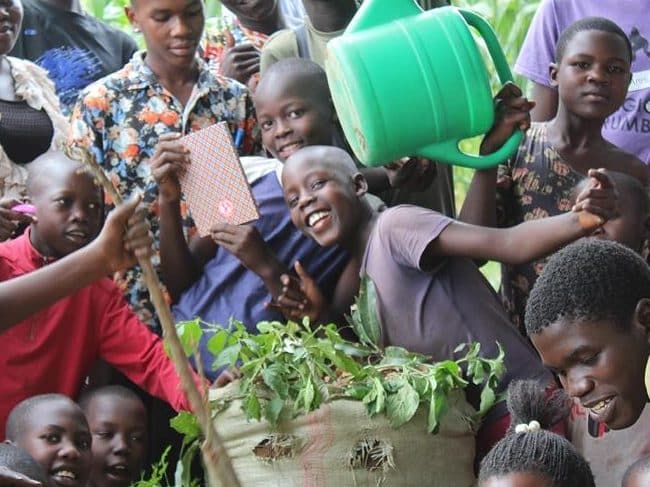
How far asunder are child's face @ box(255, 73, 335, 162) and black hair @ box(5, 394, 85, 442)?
917mm

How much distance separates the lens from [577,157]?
148 inches

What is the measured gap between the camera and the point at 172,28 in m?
3.84

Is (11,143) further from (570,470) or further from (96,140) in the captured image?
(570,470)

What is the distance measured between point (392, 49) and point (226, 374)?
0.84 metres

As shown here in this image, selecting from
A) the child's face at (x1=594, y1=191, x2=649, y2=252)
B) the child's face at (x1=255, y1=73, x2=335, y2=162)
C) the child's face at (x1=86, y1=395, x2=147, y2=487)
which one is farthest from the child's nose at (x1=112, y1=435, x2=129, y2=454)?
the child's face at (x1=594, y1=191, x2=649, y2=252)

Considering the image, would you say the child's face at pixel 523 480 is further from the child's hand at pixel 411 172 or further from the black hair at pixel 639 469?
the child's hand at pixel 411 172

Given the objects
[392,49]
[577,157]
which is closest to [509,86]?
[392,49]

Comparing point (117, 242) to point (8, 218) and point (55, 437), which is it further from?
point (8, 218)

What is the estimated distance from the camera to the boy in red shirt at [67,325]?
3553 mm

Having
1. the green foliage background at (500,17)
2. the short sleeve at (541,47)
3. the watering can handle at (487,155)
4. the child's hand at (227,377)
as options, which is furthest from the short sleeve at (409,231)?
the green foliage background at (500,17)

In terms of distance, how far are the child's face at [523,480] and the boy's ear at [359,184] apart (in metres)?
1.16

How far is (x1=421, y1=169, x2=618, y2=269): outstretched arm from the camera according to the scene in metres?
2.94

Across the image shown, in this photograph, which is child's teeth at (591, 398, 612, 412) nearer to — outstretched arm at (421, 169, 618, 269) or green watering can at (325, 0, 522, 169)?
outstretched arm at (421, 169, 618, 269)

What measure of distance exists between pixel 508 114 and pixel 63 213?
Answer: 48.1 inches
